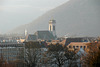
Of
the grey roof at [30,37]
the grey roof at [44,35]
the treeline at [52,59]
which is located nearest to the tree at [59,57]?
the treeline at [52,59]

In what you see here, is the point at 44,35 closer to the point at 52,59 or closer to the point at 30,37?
the point at 30,37

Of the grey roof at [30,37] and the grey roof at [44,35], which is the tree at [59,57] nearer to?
the grey roof at [30,37]

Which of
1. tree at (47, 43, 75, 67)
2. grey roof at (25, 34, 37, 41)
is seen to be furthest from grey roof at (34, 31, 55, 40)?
tree at (47, 43, 75, 67)

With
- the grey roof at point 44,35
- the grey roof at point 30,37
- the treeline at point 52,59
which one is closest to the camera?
the treeline at point 52,59

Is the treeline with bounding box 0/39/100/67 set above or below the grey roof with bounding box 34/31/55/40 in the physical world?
below

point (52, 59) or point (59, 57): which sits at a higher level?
point (59, 57)

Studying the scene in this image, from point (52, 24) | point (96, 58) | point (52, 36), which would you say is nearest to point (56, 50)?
point (96, 58)

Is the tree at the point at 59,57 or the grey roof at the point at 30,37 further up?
the grey roof at the point at 30,37

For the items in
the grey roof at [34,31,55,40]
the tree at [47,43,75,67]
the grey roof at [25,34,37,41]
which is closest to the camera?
the tree at [47,43,75,67]

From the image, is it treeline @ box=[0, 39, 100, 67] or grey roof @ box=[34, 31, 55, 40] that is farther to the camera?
grey roof @ box=[34, 31, 55, 40]

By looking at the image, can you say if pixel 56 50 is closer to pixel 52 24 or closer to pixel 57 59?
pixel 57 59

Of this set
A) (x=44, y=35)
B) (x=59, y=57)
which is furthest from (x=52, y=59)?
(x=44, y=35)

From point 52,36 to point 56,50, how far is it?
244ft

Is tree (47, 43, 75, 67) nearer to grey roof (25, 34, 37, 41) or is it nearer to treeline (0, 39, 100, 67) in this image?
treeline (0, 39, 100, 67)
